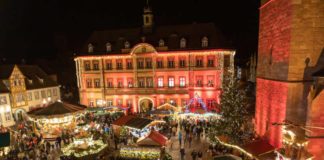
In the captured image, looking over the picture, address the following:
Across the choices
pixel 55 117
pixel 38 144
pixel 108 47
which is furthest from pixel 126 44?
pixel 38 144

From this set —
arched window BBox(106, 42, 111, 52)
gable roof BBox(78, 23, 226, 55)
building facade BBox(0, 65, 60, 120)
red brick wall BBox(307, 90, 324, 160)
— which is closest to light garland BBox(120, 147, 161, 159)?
red brick wall BBox(307, 90, 324, 160)

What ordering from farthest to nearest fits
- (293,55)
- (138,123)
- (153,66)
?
(153,66) < (138,123) < (293,55)

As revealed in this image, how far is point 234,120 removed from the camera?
51.4 feet

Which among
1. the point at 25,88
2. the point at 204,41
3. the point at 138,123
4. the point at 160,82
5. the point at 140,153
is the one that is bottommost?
the point at 140,153

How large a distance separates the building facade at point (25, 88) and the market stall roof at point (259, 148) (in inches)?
1212

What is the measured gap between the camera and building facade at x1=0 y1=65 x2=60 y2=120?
27.8 metres

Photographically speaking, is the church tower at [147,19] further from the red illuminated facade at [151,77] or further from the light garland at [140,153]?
the light garland at [140,153]

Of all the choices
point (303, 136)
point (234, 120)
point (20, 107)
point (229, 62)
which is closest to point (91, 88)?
point (20, 107)

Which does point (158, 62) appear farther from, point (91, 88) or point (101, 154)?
point (101, 154)

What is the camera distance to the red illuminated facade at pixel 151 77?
27.4 metres

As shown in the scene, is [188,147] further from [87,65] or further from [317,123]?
[87,65]

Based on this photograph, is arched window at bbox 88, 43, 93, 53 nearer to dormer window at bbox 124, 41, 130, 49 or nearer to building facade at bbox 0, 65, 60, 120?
dormer window at bbox 124, 41, 130, 49

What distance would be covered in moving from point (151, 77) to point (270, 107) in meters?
19.2

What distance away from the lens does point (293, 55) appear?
10.0 m
